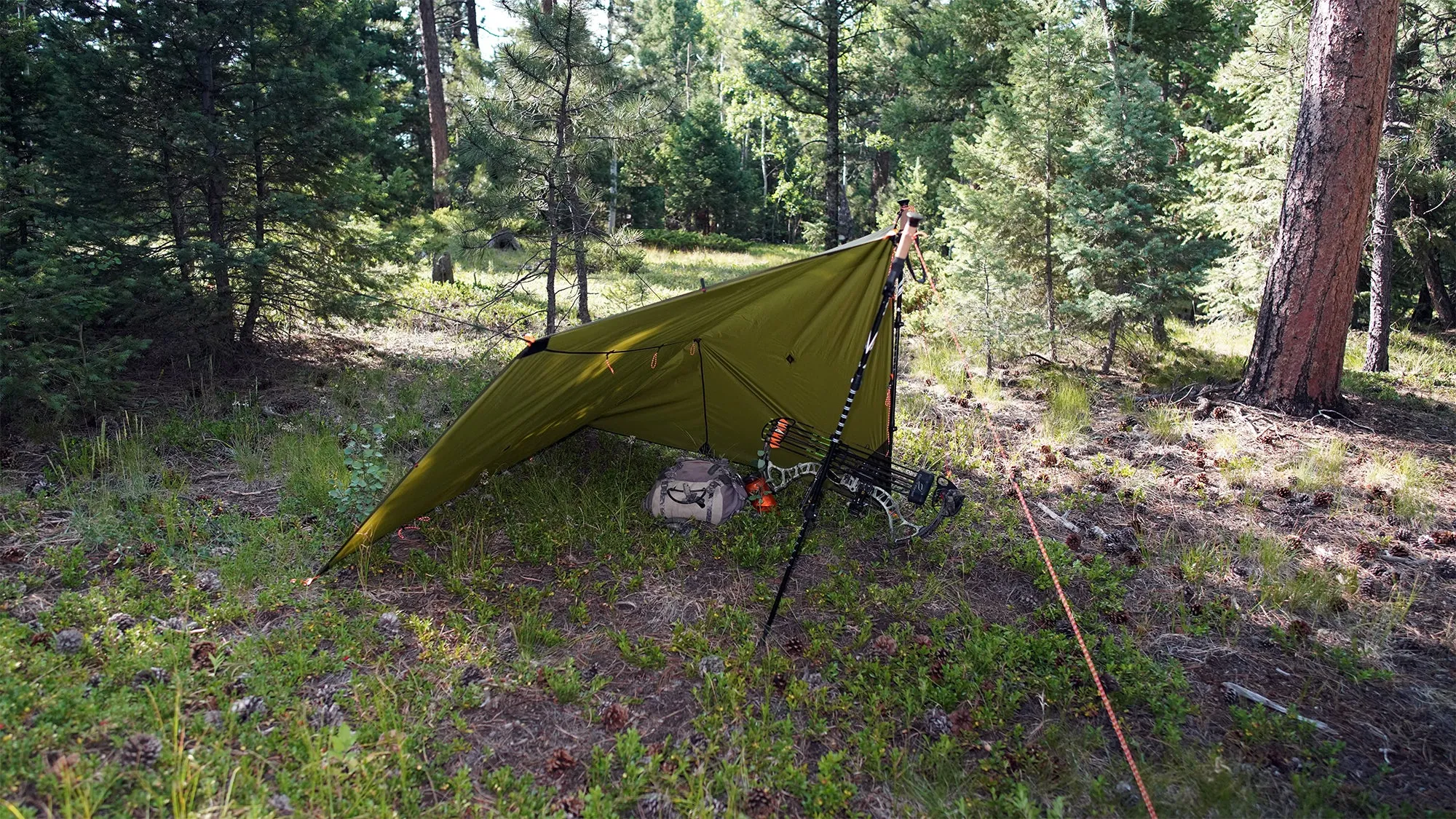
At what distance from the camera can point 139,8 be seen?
5848 millimetres

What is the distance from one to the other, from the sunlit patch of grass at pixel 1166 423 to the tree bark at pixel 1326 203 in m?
0.74

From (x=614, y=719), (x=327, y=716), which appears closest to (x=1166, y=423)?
(x=614, y=719)

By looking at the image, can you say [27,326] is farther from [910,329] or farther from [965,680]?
[910,329]

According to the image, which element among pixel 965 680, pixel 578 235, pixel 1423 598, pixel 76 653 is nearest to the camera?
pixel 76 653

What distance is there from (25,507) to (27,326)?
1.47m

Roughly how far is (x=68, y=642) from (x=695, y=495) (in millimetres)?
3027

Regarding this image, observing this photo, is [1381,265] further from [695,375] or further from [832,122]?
[832,122]

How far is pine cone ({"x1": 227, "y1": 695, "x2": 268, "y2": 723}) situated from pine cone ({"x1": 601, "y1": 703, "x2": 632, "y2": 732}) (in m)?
1.34

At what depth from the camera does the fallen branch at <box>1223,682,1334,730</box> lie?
10.2 ft

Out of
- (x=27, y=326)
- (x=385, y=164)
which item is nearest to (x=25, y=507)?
(x=27, y=326)

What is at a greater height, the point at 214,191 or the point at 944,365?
the point at 214,191

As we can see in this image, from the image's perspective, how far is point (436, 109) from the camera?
1291cm

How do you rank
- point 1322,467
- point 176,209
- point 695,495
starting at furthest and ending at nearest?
1. point 176,209
2. point 1322,467
3. point 695,495

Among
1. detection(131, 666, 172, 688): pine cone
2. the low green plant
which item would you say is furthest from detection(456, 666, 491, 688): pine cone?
the low green plant
